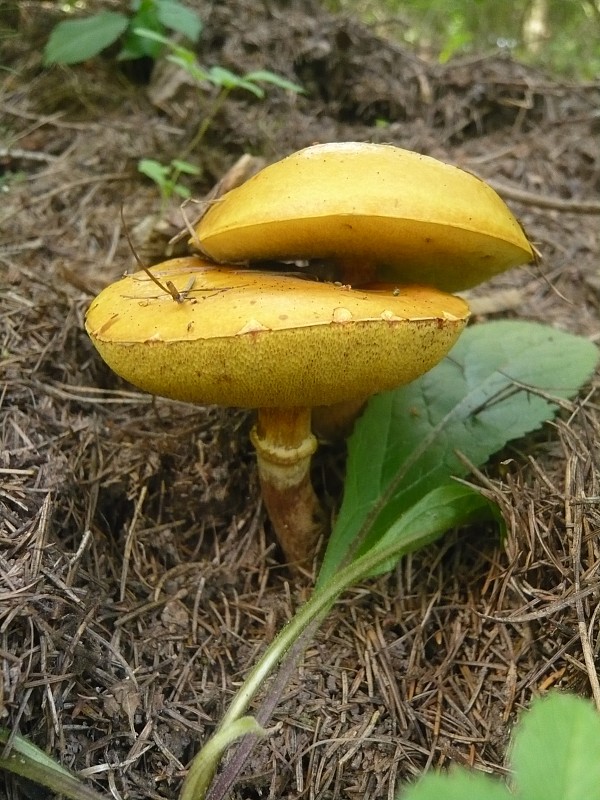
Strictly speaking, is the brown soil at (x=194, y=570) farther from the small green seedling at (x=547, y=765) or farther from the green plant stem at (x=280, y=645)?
the small green seedling at (x=547, y=765)

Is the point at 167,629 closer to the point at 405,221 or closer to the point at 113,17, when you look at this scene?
the point at 405,221

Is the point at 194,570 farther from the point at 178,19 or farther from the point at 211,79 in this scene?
the point at 178,19

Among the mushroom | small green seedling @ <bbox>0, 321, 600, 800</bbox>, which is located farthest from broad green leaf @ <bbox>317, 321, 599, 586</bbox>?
the mushroom

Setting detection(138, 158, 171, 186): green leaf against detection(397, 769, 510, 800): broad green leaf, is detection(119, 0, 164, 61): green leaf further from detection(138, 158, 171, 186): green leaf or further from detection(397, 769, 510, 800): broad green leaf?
detection(397, 769, 510, 800): broad green leaf

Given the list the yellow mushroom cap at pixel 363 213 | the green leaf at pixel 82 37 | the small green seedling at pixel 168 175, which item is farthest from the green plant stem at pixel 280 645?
the green leaf at pixel 82 37

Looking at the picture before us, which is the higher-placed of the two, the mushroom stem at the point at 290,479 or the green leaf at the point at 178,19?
the green leaf at the point at 178,19
